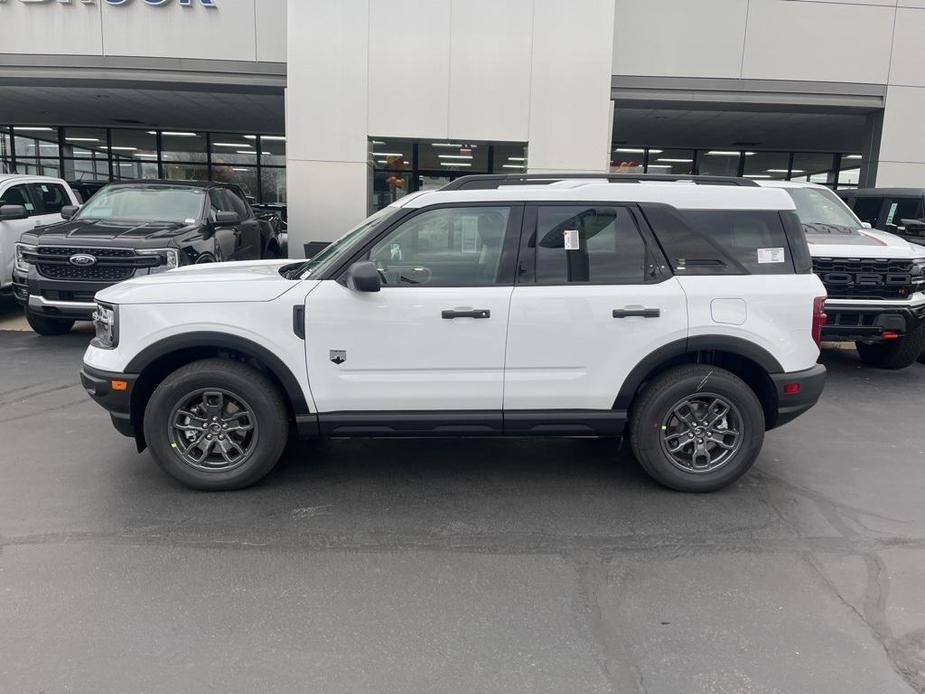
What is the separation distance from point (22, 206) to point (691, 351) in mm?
9818

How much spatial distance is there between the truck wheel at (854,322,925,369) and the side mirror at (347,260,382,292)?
637cm

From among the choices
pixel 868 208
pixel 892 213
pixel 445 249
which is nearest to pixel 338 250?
pixel 445 249

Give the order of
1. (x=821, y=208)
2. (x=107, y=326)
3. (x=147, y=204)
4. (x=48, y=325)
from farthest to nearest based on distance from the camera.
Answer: (x=147, y=204) < (x=48, y=325) < (x=821, y=208) < (x=107, y=326)

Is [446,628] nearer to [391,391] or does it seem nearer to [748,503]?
[391,391]

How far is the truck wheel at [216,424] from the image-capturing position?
4484mm

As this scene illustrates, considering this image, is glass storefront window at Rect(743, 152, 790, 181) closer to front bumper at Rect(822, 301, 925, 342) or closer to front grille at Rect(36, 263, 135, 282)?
front bumper at Rect(822, 301, 925, 342)

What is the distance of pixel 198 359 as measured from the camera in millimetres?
4633

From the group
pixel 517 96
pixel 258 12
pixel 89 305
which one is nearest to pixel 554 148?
pixel 517 96

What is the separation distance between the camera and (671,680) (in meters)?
2.89

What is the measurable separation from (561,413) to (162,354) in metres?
2.44

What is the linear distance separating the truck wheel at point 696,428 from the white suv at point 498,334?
0.5 inches

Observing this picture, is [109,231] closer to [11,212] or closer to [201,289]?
[11,212]

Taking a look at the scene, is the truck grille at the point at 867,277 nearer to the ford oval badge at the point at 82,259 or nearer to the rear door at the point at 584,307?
the rear door at the point at 584,307

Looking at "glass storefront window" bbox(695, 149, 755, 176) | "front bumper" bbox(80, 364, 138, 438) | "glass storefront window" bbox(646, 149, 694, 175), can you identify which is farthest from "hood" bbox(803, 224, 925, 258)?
"glass storefront window" bbox(695, 149, 755, 176)
